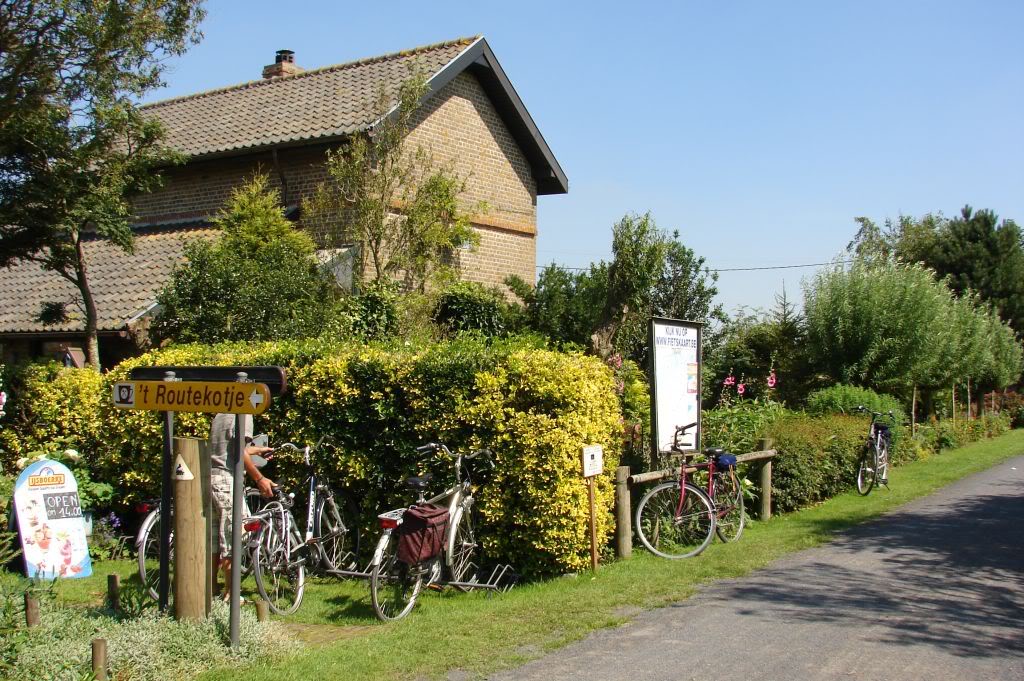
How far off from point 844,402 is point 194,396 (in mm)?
14593

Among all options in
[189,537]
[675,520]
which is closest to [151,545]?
[189,537]

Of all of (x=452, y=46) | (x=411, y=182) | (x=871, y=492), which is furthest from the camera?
(x=452, y=46)

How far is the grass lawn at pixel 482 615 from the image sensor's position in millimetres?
6176

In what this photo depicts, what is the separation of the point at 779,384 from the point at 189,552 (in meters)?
18.0

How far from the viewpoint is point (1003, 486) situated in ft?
50.3

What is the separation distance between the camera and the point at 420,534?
753 centimetres

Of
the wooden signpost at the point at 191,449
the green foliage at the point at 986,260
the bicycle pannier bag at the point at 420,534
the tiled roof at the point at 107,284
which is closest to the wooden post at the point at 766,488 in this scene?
the bicycle pannier bag at the point at 420,534

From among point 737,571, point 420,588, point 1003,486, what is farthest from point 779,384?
point 420,588

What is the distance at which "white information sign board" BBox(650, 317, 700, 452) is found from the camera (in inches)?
398

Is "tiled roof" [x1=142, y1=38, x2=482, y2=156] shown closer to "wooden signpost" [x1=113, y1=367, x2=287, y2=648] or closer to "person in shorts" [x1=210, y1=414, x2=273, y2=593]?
"person in shorts" [x1=210, y1=414, x2=273, y2=593]

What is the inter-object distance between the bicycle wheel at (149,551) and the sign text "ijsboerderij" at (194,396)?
1.99 m

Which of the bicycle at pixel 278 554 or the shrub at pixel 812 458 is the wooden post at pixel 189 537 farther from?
the shrub at pixel 812 458

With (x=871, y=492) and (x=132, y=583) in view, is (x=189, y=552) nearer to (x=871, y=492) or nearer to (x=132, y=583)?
(x=132, y=583)

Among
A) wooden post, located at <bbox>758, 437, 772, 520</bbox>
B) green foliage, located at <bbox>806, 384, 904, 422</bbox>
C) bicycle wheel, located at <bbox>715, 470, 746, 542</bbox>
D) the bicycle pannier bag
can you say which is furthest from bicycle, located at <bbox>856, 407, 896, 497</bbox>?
Answer: the bicycle pannier bag
